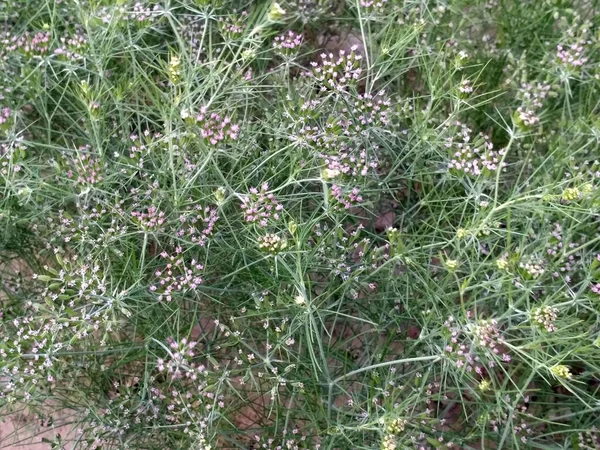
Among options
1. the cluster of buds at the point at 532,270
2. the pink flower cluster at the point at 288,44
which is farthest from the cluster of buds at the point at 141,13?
the cluster of buds at the point at 532,270

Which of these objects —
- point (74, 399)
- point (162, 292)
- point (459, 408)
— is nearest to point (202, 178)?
point (162, 292)

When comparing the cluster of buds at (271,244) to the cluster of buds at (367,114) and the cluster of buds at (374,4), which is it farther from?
the cluster of buds at (374,4)

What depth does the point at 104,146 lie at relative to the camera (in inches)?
83.7

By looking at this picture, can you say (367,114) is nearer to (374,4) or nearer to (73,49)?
(374,4)

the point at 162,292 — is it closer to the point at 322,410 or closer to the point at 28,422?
the point at 322,410

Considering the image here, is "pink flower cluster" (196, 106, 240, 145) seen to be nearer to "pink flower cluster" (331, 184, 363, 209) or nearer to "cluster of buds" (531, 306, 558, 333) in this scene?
"pink flower cluster" (331, 184, 363, 209)

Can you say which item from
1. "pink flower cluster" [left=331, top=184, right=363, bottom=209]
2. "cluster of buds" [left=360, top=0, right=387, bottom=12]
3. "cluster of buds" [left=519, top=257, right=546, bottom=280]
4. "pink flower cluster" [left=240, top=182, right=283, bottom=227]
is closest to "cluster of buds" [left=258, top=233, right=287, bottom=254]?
"pink flower cluster" [left=240, top=182, right=283, bottom=227]

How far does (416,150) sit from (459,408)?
3.41 ft

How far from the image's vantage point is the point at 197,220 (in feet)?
6.49

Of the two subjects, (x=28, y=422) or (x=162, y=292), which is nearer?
(x=162, y=292)

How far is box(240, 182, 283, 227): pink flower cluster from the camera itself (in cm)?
176

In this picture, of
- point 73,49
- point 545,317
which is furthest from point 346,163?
point 73,49

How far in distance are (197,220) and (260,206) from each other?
253 mm

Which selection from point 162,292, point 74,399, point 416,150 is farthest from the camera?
point 74,399
